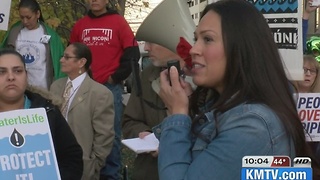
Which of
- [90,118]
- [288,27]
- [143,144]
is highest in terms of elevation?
[288,27]

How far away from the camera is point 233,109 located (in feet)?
7.29

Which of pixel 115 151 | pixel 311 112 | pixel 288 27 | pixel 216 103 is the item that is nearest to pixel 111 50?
pixel 115 151

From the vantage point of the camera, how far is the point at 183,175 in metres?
2.24

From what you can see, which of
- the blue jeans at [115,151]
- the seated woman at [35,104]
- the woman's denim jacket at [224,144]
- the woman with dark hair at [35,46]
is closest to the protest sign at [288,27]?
the seated woman at [35,104]

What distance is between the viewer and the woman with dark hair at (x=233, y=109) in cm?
217

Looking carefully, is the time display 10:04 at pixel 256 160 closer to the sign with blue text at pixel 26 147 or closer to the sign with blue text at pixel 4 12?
the sign with blue text at pixel 26 147

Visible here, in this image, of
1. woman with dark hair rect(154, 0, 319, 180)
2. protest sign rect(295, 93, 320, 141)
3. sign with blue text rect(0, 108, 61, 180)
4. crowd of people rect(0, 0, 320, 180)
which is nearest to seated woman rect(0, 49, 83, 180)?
crowd of people rect(0, 0, 320, 180)

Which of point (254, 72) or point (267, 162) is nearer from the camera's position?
point (267, 162)

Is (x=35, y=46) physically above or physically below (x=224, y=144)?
below

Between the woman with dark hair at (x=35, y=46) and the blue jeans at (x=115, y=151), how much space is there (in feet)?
1.99

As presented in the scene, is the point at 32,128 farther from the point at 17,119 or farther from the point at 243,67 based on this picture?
the point at 243,67

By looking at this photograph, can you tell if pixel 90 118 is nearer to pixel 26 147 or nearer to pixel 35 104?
pixel 35 104

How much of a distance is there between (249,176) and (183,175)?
0.44 metres

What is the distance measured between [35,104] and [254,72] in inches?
75.0
